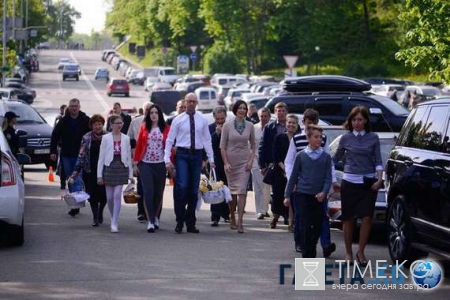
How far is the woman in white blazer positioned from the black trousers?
4.19 meters

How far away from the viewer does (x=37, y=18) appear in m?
123

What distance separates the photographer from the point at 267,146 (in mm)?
17344

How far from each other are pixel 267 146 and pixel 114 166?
2.20 m

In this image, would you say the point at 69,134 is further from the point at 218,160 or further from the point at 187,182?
the point at 187,182

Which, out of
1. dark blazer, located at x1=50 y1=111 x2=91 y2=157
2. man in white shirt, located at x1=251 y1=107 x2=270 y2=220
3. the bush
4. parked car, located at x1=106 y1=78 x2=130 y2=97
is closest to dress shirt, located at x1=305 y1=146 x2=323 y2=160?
man in white shirt, located at x1=251 y1=107 x2=270 y2=220

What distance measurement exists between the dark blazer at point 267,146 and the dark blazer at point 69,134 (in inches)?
126

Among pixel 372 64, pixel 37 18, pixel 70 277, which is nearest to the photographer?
pixel 70 277

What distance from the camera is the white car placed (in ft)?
45.8

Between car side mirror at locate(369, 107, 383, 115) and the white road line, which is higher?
car side mirror at locate(369, 107, 383, 115)

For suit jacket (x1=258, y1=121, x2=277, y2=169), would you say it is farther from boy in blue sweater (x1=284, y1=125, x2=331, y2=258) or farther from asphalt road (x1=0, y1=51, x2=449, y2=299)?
boy in blue sweater (x1=284, y1=125, x2=331, y2=258)

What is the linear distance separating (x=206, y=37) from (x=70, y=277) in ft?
329

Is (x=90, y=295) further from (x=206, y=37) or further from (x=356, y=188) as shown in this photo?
(x=206, y=37)

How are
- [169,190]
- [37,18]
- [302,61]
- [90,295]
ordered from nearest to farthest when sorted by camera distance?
[90,295]
[169,190]
[302,61]
[37,18]

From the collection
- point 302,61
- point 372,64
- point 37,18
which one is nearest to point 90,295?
point 372,64
